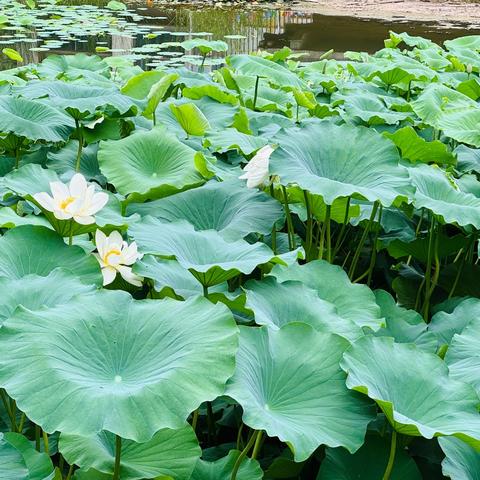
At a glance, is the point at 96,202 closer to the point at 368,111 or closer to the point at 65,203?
the point at 65,203

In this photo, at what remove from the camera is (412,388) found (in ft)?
2.83

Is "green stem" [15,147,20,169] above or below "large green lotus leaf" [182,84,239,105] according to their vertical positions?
below

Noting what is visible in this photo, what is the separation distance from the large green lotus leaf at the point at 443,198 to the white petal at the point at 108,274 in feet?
1.72

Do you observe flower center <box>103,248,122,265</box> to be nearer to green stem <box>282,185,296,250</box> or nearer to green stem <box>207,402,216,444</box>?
green stem <box>207,402,216,444</box>

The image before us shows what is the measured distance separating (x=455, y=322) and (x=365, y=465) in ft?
1.17

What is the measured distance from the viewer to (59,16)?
959 cm

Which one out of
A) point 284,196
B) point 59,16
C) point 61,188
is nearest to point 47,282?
point 61,188

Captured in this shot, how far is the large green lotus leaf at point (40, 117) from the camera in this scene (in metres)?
1.52

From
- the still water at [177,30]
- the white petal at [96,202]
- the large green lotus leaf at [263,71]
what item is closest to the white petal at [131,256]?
the white petal at [96,202]

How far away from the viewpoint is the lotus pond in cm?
77

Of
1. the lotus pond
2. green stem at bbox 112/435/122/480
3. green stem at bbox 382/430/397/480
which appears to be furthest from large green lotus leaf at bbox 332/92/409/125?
green stem at bbox 112/435/122/480

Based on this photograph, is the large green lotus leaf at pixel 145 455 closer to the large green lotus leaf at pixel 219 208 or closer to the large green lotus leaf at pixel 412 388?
the large green lotus leaf at pixel 412 388

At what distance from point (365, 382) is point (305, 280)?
0.31 meters

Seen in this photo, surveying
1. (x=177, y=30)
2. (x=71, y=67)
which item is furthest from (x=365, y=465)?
(x=177, y=30)
